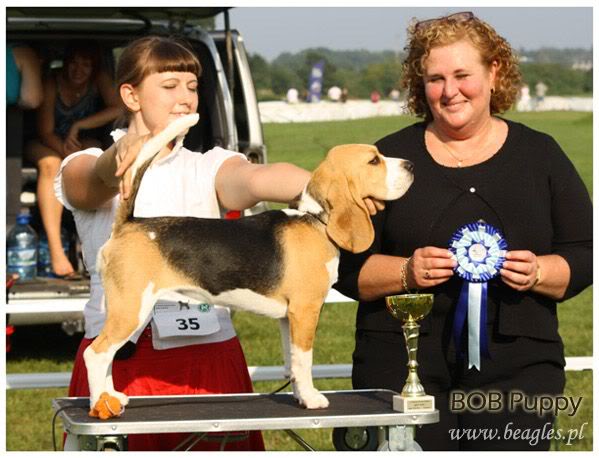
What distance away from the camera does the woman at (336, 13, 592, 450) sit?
3533 millimetres

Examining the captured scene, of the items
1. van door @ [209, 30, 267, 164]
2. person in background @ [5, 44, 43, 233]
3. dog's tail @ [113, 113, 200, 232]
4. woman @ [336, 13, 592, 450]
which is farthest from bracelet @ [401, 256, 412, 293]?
person in background @ [5, 44, 43, 233]

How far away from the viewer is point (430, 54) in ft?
11.8

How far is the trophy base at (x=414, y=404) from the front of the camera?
2930 millimetres

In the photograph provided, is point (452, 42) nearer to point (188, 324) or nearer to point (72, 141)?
point (188, 324)

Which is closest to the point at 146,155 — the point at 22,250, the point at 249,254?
the point at 249,254

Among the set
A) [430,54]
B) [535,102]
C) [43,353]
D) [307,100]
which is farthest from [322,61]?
[430,54]

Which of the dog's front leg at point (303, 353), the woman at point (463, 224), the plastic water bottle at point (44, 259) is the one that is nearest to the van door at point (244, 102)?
the plastic water bottle at point (44, 259)

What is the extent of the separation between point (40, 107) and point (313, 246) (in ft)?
19.8

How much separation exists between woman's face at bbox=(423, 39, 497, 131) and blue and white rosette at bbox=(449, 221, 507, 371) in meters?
0.34

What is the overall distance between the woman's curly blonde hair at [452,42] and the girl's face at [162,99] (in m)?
0.78

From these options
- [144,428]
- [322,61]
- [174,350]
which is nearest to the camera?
[144,428]

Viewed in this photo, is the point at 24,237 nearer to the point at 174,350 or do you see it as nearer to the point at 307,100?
the point at 174,350

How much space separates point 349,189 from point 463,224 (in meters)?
0.77

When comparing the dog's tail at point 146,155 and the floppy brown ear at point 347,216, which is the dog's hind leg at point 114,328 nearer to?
the dog's tail at point 146,155
